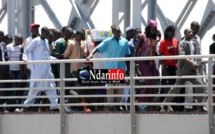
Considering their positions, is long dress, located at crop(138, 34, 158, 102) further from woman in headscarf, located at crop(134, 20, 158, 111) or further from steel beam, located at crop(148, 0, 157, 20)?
steel beam, located at crop(148, 0, 157, 20)

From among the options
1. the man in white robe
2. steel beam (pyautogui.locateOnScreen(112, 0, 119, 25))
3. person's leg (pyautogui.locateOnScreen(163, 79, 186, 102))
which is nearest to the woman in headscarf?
person's leg (pyautogui.locateOnScreen(163, 79, 186, 102))

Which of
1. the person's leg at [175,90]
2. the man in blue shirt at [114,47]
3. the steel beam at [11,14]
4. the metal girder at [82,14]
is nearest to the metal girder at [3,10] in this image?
the steel beam at [11,14]

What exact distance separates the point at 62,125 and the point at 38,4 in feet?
24.9

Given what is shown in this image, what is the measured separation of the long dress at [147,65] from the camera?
1484cm

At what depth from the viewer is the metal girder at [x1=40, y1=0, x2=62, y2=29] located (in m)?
21.0

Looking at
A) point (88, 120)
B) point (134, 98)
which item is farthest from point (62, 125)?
point (134, 98)

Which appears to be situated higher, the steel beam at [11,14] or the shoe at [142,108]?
the steel beam at [11,14]

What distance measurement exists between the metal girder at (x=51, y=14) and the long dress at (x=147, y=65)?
596 cm

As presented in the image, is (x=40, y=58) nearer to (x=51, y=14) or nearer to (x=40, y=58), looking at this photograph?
(x=40, y=58)

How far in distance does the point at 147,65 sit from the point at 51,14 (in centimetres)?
651

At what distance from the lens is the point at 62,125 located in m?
14.4

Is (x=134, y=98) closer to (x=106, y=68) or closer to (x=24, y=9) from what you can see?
(x=106, y=68)

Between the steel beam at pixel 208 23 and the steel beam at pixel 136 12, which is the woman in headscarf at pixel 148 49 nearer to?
the steel beam at pixel 136 12

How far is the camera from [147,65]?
49.4 ft
